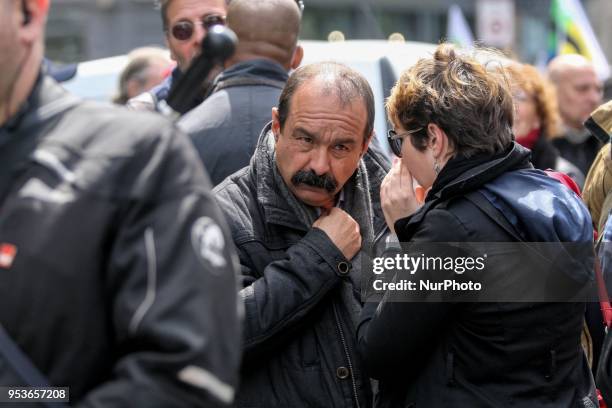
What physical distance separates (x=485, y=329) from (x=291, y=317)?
1.93 feet

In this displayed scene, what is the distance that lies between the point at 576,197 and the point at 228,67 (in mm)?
1778

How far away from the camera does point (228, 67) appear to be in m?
4.62

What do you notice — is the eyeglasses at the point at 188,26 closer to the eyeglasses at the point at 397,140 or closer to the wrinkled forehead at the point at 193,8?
the wrinkled forehead at the point at 193,8

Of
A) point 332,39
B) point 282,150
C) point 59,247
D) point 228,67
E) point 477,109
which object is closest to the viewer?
point 59,247

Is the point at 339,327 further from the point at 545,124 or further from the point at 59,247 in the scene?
the point at 545,124

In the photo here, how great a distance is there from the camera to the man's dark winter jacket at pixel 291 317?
335cm

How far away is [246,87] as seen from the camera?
439 centimetres

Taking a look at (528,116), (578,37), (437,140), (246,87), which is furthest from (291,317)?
(578,37)

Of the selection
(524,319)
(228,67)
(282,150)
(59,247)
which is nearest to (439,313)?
(524,319)

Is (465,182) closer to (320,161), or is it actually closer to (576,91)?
(320,161)

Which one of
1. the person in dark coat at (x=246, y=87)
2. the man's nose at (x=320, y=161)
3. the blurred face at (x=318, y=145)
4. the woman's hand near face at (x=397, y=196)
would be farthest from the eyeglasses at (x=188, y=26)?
the woman's hand near face at (x=397, y=196)

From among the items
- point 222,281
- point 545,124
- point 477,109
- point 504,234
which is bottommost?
point 545,124

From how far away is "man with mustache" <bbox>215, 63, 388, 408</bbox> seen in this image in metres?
3.37

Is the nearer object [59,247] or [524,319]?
[59,247]
